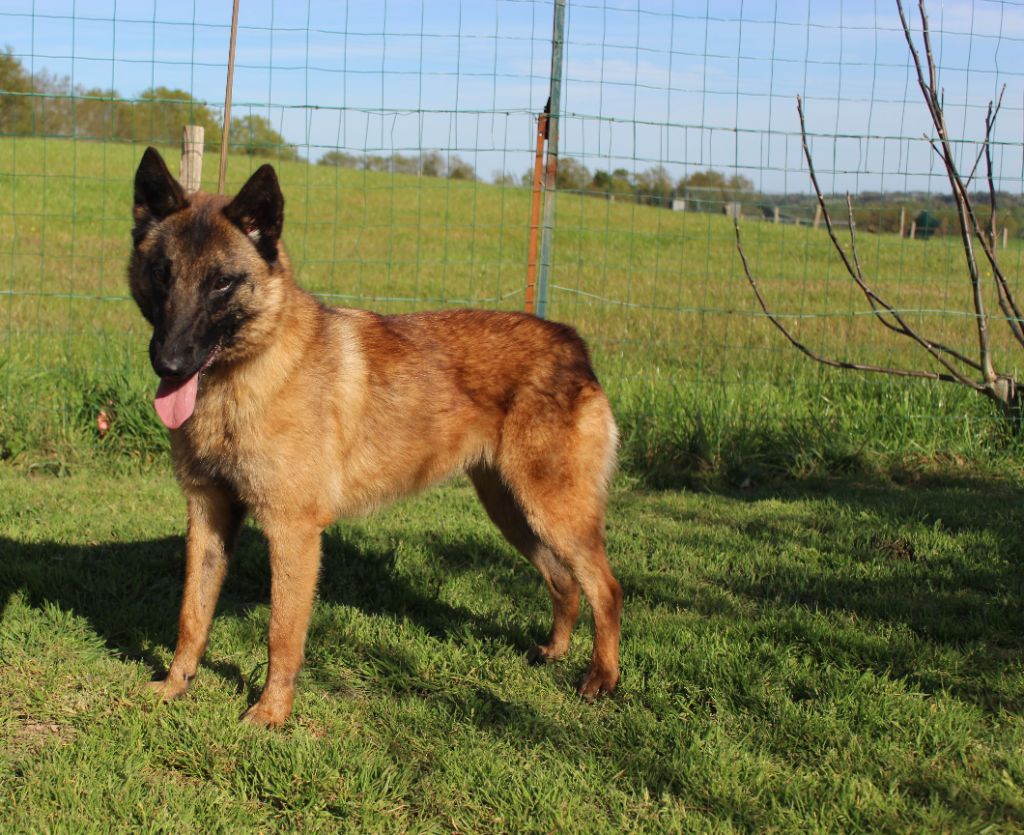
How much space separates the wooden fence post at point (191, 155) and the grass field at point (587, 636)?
4.22 ft

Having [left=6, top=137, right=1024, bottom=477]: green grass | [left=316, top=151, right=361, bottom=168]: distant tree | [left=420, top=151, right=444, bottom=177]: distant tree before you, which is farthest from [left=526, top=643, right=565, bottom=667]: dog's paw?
[left=316, top=151, right=361, bottom=168]: distant tree

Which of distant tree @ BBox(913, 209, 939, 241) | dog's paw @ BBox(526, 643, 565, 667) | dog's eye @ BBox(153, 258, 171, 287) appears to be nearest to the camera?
dog's eye @ BBox(153, 258, 171, 287)

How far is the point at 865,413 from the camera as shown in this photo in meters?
6.89

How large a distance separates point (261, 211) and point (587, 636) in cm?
220

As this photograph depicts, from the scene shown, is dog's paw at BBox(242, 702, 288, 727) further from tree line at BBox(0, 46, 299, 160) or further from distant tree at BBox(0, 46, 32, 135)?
distant tree at BBox(0, 46, 32, 135)

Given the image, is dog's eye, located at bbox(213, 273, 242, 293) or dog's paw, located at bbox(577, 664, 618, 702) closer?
dog's eye, located at bbox(213, 273, 242, 293)

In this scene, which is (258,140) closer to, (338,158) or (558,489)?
(338,158)

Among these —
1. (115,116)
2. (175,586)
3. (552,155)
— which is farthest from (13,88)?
(175,586)

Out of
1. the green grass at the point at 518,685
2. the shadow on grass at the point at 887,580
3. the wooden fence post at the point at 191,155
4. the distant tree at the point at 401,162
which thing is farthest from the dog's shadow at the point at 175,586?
the distant tree at the point at 401,162

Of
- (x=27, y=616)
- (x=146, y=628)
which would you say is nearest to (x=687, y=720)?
(x=146, y=628)

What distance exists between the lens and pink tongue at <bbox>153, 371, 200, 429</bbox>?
334 cm

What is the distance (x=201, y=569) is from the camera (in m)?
3.75

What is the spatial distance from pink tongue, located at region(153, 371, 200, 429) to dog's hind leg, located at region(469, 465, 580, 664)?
1291mm

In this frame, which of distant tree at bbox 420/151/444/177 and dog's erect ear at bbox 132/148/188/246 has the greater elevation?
distant tree at bbox 420/151/444/177
